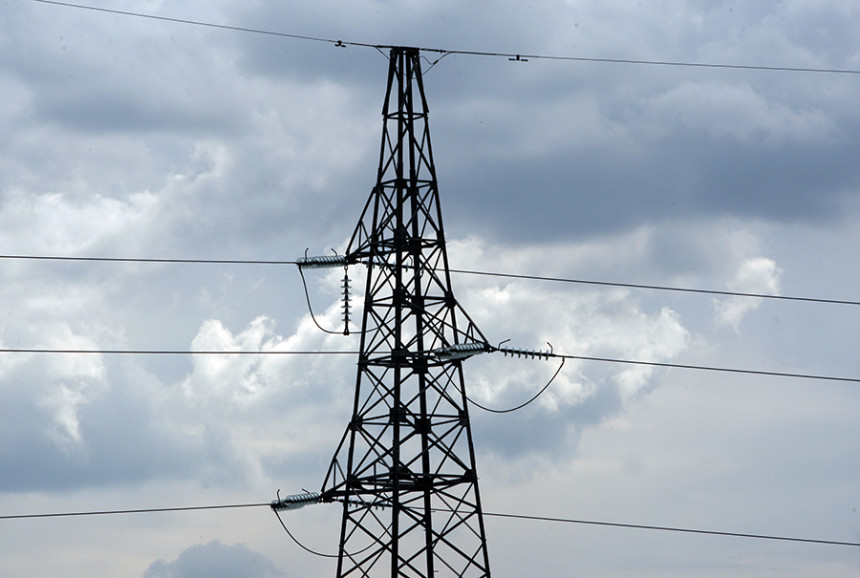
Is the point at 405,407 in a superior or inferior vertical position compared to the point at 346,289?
inferior

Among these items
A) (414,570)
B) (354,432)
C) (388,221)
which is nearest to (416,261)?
(388,221)

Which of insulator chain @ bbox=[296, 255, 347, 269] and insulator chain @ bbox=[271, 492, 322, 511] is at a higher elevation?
insulator chain @ bbox=[296, 255, 347, 269]

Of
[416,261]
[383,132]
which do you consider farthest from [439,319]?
[383,132]

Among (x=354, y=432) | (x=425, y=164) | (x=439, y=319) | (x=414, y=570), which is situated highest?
(x=425, y=164)

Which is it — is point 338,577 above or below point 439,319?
below

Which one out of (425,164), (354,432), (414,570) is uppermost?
(425,164)

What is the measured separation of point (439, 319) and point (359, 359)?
3.28 meters

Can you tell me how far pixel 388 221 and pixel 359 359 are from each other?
5.28m

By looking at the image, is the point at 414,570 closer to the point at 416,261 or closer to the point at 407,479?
the point at 407,479

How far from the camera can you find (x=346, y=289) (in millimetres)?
62094

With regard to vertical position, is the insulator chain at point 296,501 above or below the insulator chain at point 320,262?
below

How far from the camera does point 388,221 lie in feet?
201

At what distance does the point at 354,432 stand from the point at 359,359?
267 centimetres

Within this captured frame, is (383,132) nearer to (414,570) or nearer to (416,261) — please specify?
(416,261)
